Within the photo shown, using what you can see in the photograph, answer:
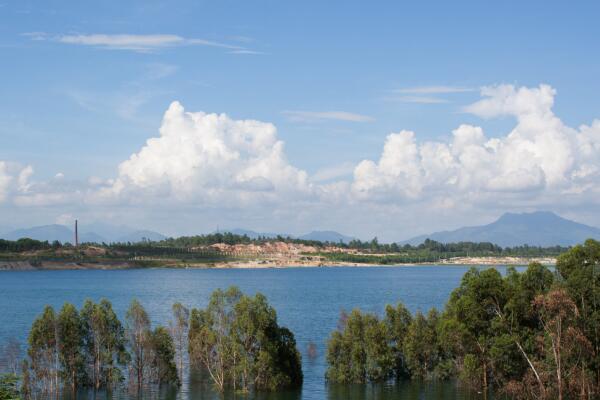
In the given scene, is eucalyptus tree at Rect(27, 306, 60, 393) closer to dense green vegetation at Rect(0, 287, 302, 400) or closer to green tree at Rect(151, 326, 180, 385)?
dense green vegetation at Rect(0, 287, 302, 400)

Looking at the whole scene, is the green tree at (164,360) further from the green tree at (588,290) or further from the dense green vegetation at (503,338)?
the green tree at (588,290)

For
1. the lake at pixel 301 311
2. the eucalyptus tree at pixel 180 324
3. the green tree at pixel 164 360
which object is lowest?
the lake at pixel 301 311

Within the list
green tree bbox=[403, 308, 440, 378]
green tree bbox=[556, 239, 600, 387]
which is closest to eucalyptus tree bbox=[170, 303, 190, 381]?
green tree bbox=[403, 308, 440, 378]

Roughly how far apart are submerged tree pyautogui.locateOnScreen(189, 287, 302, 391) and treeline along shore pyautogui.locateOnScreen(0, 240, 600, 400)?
0.25 feet

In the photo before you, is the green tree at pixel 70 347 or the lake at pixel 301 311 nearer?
the green tree at pixel 70 347

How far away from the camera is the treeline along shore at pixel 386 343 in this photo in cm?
4434

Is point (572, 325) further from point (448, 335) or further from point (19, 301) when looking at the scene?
point (19, 301)

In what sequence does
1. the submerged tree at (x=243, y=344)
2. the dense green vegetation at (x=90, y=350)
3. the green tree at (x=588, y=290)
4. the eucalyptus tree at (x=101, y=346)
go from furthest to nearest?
the eucalyptus tree at (x=101, y=346), the dense green vegetation at (x=90, y=350), the submerged tree at (x=243, y=344), the green tree at (x=588, y=290)

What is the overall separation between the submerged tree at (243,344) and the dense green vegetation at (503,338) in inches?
197

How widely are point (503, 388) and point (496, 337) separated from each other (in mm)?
3571

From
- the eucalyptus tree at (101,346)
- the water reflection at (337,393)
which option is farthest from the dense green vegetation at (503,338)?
the eucalyptus tree at (101,346)

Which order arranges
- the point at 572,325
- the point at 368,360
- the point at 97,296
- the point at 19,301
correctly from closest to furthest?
the point at 572,325
the point at 368,360
the point at 19,301
the point at 97,296

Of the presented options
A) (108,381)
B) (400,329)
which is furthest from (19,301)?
(400,329)

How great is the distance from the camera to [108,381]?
5241 cm
